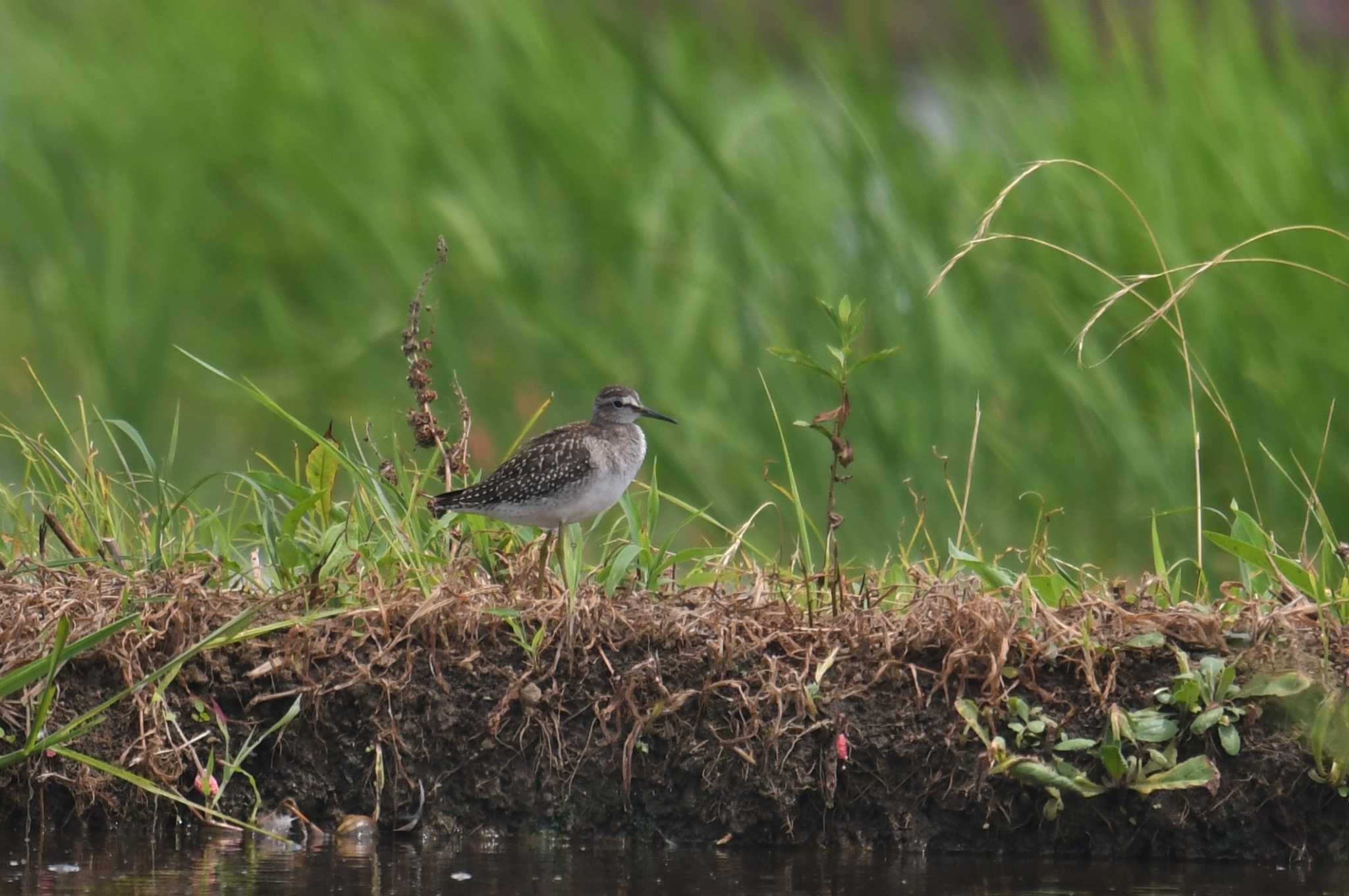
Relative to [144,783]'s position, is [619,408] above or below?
above

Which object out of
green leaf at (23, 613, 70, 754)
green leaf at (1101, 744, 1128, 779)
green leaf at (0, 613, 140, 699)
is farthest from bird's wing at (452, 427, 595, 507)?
green leaf at (1101, 744, 1128, 779)

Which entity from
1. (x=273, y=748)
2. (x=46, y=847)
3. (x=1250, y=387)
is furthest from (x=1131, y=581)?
(x=46, y=847)

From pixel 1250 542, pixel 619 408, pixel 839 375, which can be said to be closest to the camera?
pixel 839 375

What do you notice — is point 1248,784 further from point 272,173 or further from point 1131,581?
point 272,173

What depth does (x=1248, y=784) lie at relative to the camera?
4.07 metres

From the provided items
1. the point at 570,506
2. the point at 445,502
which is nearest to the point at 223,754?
the point at 445,502

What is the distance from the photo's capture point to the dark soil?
410 centimetres

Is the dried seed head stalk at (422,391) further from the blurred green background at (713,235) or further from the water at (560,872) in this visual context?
the water at (560,872)

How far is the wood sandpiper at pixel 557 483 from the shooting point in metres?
4.91

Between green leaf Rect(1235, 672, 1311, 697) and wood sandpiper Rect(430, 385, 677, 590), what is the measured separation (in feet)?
5.56

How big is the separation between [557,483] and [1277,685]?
1922 mm

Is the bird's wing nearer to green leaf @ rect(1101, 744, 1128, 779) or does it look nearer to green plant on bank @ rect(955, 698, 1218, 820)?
green plant on bank @ rect(955, 698, 1218, 820)

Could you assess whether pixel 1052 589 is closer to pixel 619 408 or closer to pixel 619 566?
pixel 619 566

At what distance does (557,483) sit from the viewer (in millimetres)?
4977
